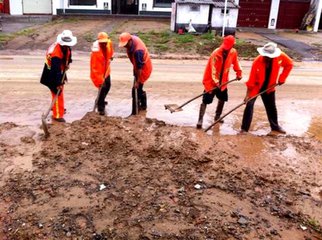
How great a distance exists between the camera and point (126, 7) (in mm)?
26391

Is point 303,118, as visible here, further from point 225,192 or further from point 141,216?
point 141,216

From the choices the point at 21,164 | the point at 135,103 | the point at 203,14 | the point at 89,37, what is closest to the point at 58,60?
the point at 135,103

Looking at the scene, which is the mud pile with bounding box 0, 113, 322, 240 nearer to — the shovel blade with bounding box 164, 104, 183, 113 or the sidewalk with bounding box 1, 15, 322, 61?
the shovel blade with bounding box 164, 104, 183, 113

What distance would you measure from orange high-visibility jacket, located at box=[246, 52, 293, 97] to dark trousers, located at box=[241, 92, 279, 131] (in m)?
0.26

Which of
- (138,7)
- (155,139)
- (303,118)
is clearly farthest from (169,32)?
(155,139)

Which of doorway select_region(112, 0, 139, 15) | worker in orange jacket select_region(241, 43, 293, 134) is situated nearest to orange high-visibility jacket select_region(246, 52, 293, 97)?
worker in orange jacket select_region(241, 43, 293, 134)

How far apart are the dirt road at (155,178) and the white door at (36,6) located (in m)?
17.9

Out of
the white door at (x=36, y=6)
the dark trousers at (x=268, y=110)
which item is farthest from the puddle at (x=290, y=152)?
the white door at (x=36, y=6)

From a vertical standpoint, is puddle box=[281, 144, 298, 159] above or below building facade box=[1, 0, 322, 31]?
below

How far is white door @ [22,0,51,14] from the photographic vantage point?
24938 millimetres

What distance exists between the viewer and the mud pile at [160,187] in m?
4.69

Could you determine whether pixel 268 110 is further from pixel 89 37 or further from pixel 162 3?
pixel 162 3

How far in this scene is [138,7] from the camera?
25672 millimetres

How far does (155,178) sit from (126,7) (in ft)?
73.7
